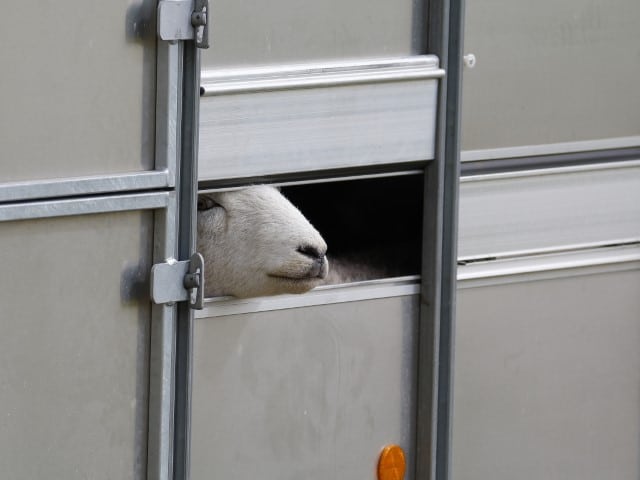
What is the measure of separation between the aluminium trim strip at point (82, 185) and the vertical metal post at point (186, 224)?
0.04m

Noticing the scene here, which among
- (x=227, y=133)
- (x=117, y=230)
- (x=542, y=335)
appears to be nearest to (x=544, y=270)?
(x=542, y=335)

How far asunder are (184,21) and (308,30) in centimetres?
32

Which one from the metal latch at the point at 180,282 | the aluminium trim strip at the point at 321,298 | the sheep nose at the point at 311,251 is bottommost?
the aluminium trim strip at the point at 321,298

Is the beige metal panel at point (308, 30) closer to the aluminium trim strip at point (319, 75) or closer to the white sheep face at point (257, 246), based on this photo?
the aluminium trim strip at point (319, 75)

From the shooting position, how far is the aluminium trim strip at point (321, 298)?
2.40 metres

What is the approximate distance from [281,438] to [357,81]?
2.30 feet

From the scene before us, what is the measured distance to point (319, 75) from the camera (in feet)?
7.93

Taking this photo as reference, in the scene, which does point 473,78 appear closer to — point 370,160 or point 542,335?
point 370,160

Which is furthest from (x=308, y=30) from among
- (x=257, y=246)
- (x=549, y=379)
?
(x=549, y=379)

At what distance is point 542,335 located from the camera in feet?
9.64

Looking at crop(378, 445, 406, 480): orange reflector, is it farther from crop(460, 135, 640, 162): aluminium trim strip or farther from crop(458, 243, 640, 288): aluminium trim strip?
crop(460, 135, 640, 162): aluminium trim strip

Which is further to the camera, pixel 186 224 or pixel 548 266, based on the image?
pixel 548 266

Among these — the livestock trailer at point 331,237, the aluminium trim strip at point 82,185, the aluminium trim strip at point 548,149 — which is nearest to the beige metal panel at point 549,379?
the livestock trailer at point 331,237

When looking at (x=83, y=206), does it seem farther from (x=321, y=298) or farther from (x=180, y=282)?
(x=321, y=298)
